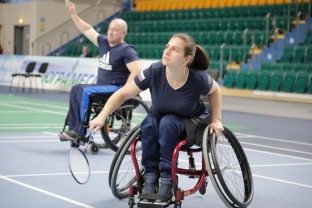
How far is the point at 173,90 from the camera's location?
4.45 m

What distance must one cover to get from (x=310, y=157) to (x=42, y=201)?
3926 mm

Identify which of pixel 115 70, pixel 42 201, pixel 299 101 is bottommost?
pixel 299 101

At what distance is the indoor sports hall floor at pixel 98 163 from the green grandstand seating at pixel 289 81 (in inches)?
111

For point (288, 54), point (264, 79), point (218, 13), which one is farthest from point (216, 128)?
point (218, 13)

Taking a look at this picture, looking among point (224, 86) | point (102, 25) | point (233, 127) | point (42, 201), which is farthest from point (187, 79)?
point (102, 25)

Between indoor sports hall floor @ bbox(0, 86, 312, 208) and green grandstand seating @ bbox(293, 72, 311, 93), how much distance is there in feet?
8.48

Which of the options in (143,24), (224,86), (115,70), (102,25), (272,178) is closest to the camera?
(272,178)

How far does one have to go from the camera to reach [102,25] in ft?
84.7

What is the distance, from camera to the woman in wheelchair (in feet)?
14.1

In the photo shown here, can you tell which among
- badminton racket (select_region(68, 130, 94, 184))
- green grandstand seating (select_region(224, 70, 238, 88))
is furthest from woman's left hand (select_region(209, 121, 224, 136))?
green grandstand seating (select_region(224, 70, 238, 88))

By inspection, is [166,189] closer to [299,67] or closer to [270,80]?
[270,80]

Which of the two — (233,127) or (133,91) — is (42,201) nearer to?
(133,91)

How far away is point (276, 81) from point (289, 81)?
0.38 meters

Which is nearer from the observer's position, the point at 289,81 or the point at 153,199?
the point at 153,199
